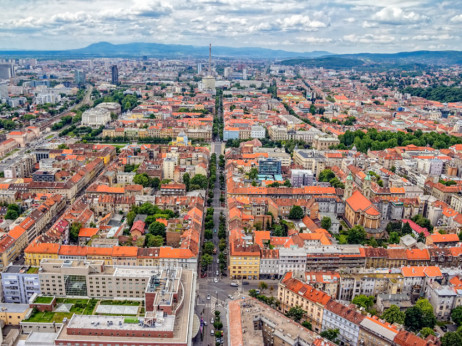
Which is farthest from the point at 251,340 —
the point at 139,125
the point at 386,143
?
the point at 139,125

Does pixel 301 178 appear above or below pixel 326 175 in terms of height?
above

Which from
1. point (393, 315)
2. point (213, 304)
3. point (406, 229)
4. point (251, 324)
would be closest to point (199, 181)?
point (213, 304)

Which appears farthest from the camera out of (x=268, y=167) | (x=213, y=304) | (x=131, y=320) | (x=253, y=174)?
(x=268, y=167)

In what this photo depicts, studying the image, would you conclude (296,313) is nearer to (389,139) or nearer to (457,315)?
(457,315)

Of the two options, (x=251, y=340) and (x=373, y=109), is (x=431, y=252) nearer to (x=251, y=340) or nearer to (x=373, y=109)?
(x=251, y=340)

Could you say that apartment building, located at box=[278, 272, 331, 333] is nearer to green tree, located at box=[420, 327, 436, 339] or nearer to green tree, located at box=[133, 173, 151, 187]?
green tree, located at box=[420, 327, 436, 339]

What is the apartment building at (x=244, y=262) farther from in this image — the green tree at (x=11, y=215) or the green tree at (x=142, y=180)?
the green tree at (x=11, y=215)

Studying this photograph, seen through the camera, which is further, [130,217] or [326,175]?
[326,175]
